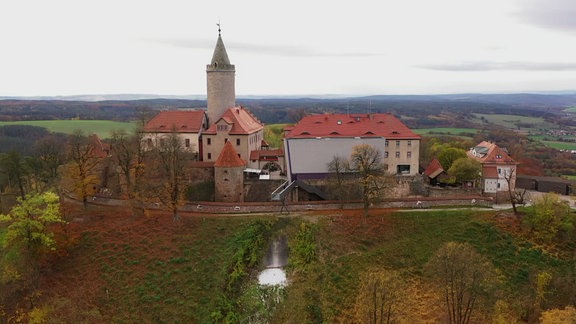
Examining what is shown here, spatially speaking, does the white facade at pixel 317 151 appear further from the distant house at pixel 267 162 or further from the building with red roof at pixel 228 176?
the building with red roof at pixel 228 176

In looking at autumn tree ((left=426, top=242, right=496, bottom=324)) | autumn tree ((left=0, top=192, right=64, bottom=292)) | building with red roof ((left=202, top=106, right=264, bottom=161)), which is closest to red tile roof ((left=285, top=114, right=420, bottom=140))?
building with red roof ((left=202, top=106, right=264, bottom=161))

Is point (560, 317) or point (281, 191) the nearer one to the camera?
point (560, 317)

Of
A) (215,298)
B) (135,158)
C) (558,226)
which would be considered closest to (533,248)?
(558,226)

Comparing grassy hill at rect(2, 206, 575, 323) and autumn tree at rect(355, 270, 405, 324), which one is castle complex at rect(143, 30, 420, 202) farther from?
autumn tree at rect(355, 270, 405, 324)

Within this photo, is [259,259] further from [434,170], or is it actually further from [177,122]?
[177,122]

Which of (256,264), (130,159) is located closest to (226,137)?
(130,159)

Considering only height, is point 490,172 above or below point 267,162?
below
